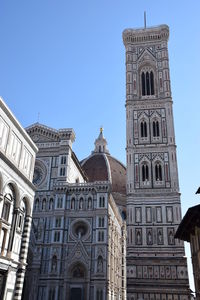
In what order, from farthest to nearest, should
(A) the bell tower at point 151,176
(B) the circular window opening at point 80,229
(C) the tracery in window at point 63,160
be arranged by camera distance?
(C) the tracery in window at point 63,160 < (B) the circular window opening at point 80,229 < (A) the bell tower at point 151,176

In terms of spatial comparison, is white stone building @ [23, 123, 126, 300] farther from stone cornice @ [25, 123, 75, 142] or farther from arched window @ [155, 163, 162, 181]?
arched window @ [155, 163, 162, 181]

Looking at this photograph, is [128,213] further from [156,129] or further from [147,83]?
[147,83]

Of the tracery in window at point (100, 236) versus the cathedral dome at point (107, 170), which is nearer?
the tracery in window at point (100, 236)

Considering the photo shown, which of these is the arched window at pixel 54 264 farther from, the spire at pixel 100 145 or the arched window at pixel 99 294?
the spire at pixel 100 145

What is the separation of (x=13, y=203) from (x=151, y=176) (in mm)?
20941

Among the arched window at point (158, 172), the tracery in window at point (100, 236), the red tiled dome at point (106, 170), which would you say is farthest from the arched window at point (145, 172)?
the red tiled dome at point (106, 170)

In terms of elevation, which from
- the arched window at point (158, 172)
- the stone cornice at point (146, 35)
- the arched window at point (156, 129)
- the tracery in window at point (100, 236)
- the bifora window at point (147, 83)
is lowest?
the tracery in window at point (100, 236)

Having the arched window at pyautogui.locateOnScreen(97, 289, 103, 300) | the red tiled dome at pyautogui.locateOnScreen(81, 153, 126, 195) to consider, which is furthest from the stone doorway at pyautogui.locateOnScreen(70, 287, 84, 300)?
the red tiled dome at pyautogui.locateOnScreen(81, 153, 126, 195)

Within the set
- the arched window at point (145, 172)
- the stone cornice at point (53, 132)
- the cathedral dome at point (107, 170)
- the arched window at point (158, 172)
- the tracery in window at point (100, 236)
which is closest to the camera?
the tracery in window at point (100, 236)

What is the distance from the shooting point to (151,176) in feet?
Result: 112

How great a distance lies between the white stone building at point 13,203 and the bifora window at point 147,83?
24.7m

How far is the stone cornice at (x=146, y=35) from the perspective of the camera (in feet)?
139

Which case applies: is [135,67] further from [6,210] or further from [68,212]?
[6,210]

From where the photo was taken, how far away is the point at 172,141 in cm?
3553
